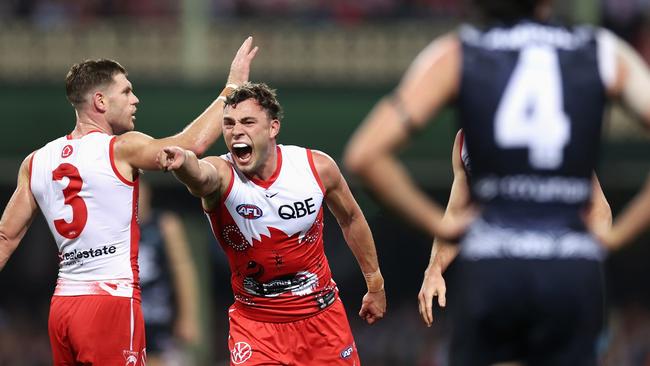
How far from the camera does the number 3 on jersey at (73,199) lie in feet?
23.2

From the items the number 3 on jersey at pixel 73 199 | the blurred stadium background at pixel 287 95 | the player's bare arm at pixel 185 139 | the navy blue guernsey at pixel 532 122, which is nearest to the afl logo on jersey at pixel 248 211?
the player's bare arm at pixel 185 139

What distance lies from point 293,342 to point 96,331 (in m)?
1.21

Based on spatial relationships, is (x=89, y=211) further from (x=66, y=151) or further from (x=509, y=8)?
(x=509, y=8)

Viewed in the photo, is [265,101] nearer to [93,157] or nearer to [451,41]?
[93,157]

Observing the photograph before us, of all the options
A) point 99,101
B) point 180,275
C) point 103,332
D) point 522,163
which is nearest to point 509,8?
point 522,163

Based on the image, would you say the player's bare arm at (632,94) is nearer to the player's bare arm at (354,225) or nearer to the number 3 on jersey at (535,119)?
the number 3 on jersey at (535,119)

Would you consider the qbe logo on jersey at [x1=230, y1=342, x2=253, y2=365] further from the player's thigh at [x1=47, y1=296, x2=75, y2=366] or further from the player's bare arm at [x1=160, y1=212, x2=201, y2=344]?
the player's bare arm at [x1=160, y1=212, x2=201, y2=344]

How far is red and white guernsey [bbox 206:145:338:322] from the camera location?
7.48 m

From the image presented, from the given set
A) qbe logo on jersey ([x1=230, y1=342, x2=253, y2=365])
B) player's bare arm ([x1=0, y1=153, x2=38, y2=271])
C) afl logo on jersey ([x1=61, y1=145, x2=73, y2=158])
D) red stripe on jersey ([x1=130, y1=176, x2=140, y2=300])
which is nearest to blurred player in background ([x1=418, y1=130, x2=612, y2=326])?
qbe logo on jersey ([x1=230, y1=342, x2=253, y2=365])

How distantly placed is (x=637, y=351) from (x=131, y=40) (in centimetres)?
903

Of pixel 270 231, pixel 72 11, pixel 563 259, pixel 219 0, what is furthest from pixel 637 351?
pixel 563 259

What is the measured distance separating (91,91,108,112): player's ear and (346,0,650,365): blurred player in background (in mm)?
3015

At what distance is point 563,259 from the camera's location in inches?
181

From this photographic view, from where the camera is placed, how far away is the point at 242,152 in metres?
7.45
